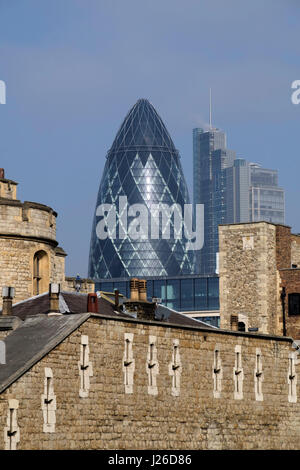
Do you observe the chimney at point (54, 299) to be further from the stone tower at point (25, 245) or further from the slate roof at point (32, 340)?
the stone tower at point (25, 245)

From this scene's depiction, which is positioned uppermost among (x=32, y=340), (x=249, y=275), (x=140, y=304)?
(x=249, y=275)

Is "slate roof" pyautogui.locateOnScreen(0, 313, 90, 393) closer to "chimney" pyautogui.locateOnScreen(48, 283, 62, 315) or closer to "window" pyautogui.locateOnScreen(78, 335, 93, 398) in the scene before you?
"window" pyautogui.locateOnScreen(78, 335, 93, 398)

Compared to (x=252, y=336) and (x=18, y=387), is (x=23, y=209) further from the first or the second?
(x=18, y=387)

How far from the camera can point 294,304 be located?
104 meters

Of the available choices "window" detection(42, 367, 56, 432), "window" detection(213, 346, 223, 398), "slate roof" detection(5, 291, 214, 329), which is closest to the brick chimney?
"slate roof" detection(5, 291, 214, 329)

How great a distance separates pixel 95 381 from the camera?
52.8 metres

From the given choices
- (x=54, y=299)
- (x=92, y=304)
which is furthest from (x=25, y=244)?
(x=54, y=299)

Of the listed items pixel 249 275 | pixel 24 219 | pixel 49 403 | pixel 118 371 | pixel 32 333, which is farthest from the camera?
pixel 249 275

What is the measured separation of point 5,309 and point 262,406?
1369 centimetres

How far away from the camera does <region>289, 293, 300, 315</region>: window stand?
339 feet

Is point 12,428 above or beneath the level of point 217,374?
beneath

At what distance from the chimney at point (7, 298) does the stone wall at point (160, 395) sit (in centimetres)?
615

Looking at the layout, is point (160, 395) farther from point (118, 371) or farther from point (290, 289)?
point (290, 289)

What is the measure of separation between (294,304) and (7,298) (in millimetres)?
47914
